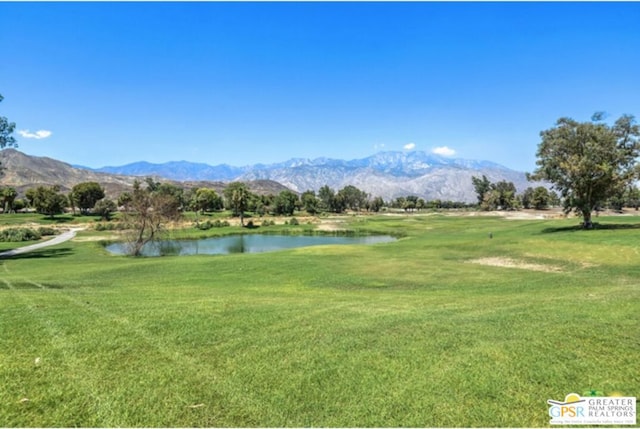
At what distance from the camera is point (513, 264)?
1043 inches

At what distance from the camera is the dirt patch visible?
79.1 ft

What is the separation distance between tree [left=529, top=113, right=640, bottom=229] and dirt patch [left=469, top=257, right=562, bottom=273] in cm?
1827

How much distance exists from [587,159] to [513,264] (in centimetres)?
2074

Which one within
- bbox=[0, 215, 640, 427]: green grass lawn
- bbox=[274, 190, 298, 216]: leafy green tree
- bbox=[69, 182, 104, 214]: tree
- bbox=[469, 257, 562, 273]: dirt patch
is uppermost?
bbox=[69, 182, 104, 214]: tree

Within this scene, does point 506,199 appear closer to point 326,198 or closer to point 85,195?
point 326,198

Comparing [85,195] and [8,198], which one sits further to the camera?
[85,195]

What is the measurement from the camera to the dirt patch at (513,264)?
24.1m

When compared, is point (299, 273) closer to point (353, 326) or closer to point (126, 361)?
point (353, 326)

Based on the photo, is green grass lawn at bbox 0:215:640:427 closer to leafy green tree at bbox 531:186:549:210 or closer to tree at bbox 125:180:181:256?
tree at bbox 125:180:181:256

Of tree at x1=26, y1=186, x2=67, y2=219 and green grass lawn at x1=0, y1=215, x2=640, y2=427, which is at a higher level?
tree at x1=26, y1=186, x2=67, y2=219

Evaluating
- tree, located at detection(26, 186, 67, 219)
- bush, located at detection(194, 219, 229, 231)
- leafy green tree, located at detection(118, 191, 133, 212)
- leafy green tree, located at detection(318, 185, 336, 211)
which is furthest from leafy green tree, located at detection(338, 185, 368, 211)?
tree, located at detection(26, 186, 67, 219)

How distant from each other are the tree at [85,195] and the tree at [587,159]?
135359 millimetres

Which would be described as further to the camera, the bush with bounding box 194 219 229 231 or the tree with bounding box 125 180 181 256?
the bush with bounding box 194 219 229 231

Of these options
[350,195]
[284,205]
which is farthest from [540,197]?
[284,205]
